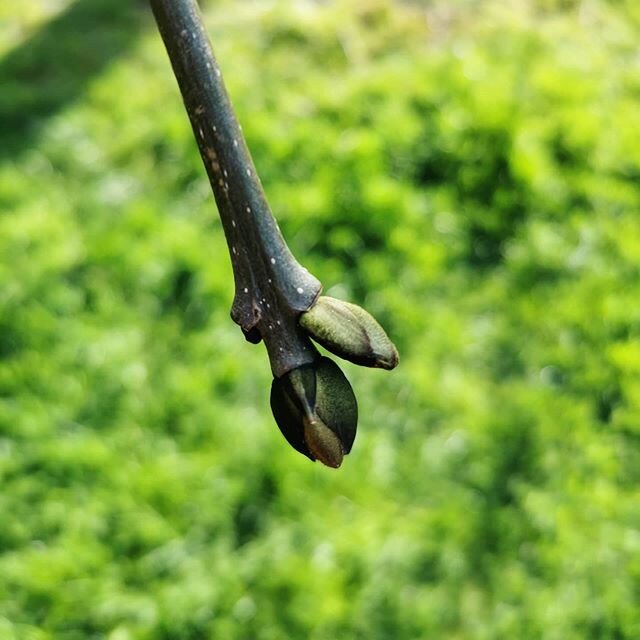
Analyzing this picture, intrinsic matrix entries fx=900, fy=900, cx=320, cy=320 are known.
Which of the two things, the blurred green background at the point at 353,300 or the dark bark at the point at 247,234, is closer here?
the dark bark at the point at 247,234

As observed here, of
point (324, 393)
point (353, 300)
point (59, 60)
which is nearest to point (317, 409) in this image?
point (324, 393)

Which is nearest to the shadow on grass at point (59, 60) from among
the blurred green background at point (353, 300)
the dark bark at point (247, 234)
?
the blurred green background at point (353, 300)

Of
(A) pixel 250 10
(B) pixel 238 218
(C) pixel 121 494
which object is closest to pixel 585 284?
(C) pixel 121 494

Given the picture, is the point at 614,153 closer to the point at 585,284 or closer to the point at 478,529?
the point at 585,284

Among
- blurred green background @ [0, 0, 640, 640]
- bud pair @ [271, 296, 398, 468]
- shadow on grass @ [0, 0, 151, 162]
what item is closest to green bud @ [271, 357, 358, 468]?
bud pair @ [271, 296, 398, 468]

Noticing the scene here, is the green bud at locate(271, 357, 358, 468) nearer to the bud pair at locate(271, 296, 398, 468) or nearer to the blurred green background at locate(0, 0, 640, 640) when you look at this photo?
the bud pair at locate(271, 296, 398, 468)

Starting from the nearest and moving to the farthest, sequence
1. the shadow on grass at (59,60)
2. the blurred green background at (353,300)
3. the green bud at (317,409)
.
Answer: the green bud at (317,409), the blurred green background at (353,300), the shadow on grass at (59,60)

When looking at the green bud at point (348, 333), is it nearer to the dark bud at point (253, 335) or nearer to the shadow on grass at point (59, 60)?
the dark bud at point (253, 335)

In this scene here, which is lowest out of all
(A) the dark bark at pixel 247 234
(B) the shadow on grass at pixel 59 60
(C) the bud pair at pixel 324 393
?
(B) the shadow on grass at pixel 59 60
